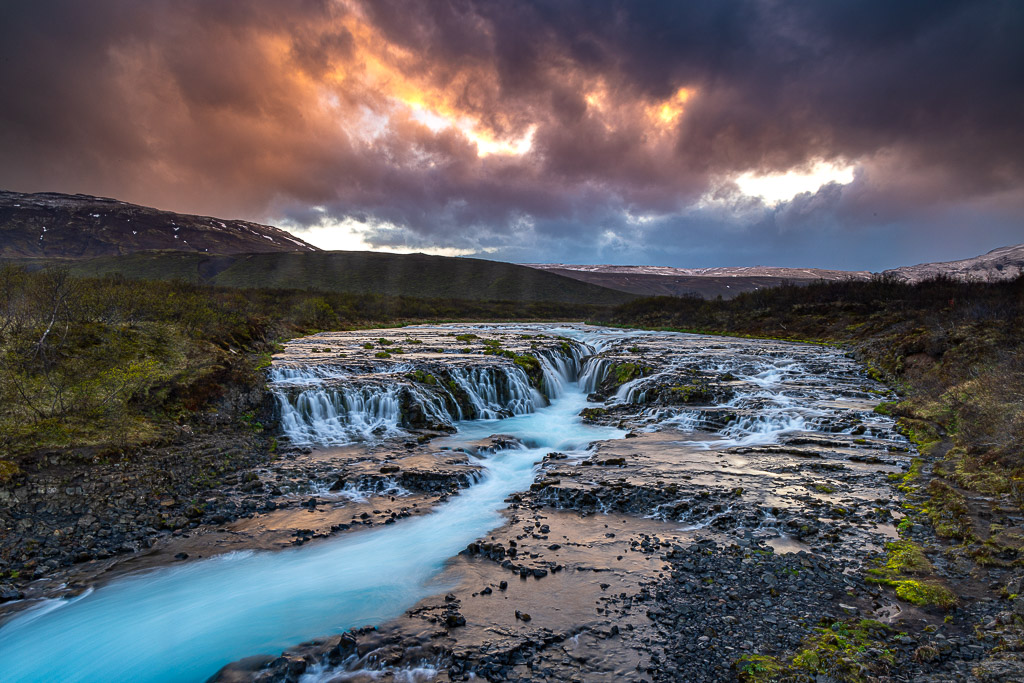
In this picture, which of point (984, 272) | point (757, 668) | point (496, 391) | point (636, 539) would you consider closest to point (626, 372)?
point (496, 391)

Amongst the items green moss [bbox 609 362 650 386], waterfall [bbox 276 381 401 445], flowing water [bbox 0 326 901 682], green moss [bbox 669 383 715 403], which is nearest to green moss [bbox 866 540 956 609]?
flowing water [bbox 0 326 901 682]

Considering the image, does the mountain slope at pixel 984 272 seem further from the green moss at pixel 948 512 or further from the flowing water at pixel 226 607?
the flowing water at pixel 226 607

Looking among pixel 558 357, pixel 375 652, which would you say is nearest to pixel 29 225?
pixel 558 357

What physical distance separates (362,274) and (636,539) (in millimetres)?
124982

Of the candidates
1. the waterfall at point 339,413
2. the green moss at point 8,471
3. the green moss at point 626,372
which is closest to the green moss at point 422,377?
the waterfall at point 339,413

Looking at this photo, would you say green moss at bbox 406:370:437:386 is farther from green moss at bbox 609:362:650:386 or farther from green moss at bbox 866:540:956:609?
green moss at bbox 866:540:956:609

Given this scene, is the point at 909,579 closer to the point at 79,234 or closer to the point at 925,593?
the point at 925,593

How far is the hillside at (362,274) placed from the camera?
110m

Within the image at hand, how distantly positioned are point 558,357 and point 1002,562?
2149 cm

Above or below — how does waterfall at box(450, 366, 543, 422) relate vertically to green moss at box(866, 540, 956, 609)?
above

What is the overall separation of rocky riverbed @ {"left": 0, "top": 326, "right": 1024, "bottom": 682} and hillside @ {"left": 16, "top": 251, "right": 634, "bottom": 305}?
89469 mm

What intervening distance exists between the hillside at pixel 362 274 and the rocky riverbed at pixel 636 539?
89.5 meters

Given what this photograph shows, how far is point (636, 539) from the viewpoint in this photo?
325 inches

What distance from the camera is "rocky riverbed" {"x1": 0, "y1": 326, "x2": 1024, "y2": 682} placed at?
523cm
